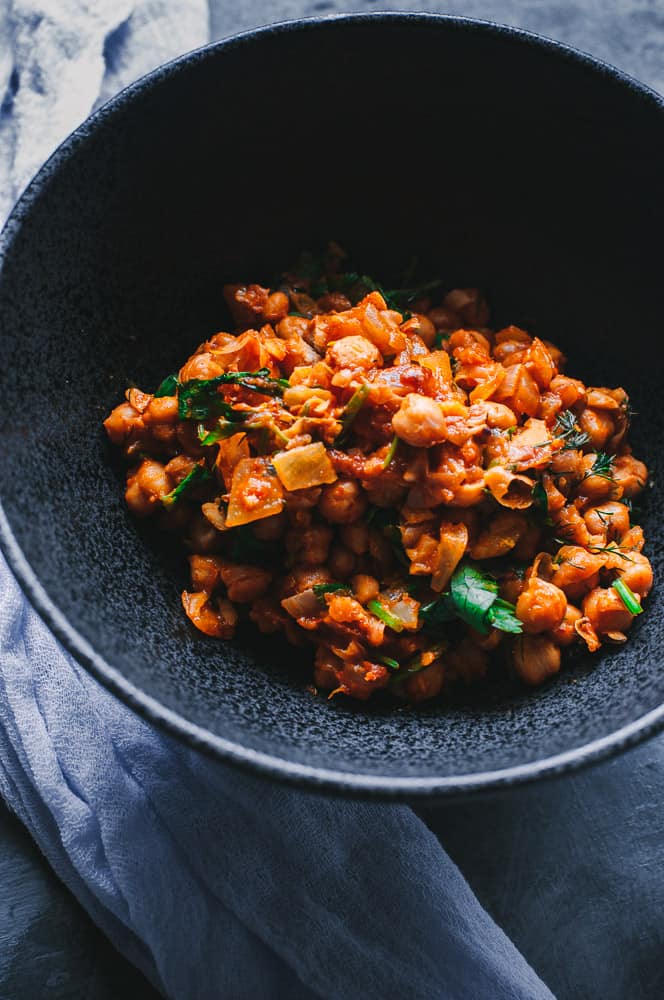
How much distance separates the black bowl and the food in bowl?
0.34 ft

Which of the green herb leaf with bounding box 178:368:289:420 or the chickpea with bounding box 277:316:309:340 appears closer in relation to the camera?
the green herb leaf with bounding box 178:368:289:420

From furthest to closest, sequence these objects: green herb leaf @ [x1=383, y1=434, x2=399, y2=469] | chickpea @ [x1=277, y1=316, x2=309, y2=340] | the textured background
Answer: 1. the textured background
2. chickpea @ [x1=277, y1=316, x2=309, y2=340]
3. green herb leaf @ [x1=383, y1=434, x2=399, y2=469]

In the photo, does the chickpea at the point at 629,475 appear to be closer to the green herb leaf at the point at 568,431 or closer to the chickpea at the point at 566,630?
the green herb leaf at the point at 568,431

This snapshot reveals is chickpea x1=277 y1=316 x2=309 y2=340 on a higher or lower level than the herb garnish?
higher

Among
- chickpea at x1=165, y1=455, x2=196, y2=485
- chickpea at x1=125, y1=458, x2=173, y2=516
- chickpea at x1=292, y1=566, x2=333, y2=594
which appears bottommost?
chickpea at x1=292, y1=566, x2=333, y2=594

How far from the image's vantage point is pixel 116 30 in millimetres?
3334

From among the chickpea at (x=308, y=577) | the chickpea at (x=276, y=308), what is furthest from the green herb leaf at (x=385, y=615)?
the chickpea at (x=276, y=308)

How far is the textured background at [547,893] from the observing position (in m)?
2.73

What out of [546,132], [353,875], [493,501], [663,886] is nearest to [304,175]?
[546,132]

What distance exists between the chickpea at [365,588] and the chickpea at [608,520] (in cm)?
58

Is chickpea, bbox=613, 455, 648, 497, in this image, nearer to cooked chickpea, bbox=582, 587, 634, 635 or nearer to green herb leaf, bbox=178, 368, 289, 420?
cooked chickpea, bbox=582, 587, 634, 635

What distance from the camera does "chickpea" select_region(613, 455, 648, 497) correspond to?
2.57 metres

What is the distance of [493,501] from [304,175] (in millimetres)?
1158

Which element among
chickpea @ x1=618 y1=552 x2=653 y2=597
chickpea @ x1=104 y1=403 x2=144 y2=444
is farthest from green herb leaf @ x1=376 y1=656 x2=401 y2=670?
chickpea @ x1=104 y1=403 x2=144 y2=444
